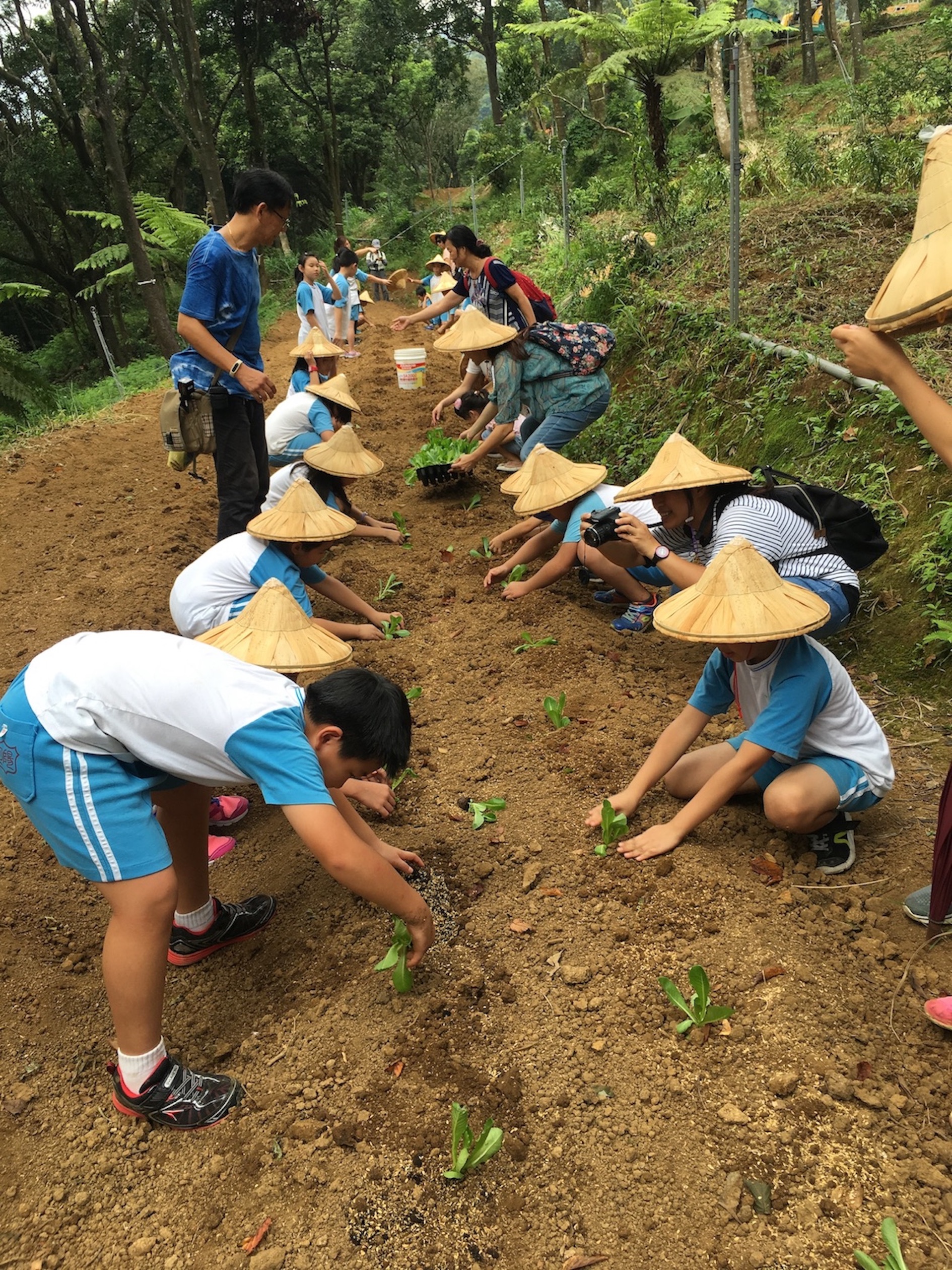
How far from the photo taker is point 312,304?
9.54m

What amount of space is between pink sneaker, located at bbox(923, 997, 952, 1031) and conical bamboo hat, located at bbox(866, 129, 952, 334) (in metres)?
1.59

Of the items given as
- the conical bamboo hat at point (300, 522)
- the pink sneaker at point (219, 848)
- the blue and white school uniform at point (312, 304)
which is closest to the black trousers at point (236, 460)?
the conical bamboo hat at point (300, 522)

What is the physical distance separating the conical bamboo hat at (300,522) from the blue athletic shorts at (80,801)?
173 centimetres

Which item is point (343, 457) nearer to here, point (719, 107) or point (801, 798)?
point (801, 798)

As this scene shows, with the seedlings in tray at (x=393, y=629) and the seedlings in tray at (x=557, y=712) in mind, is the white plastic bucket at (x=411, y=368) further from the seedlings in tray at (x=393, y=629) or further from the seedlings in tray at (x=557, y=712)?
the seedlings in tray at (x=557, y=712)

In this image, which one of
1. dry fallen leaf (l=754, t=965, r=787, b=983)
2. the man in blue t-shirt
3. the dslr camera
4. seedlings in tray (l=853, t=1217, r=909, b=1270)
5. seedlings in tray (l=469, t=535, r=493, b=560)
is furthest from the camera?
seedlings in tray (l=469, t=535, r=493, b=560)

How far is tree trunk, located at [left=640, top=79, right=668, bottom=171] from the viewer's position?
8.68 meters

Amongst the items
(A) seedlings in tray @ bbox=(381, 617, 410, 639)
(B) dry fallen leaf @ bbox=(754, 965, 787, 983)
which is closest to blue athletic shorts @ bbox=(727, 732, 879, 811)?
(B) dry fallen leaf @ bbox=(754, 965, 787, 983)

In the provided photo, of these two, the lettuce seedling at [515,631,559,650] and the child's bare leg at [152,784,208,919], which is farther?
the lettuce seedling at [515,631,559,650]

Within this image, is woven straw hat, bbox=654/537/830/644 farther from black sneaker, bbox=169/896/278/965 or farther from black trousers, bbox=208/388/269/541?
black trousers, bbox=208/388/269/541

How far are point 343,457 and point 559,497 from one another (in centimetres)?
129

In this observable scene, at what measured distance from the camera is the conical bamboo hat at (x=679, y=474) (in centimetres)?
313

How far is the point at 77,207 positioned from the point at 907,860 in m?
21.4

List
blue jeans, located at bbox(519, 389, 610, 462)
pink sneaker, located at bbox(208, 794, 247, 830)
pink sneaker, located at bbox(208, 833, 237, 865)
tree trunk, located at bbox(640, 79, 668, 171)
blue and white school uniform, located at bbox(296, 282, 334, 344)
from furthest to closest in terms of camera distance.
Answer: blue and white school uniform, located at bbox(296, 282, 334, 344)
tree trunk, located at bbox(640, 79, 668, 171)
blue jeans, located at bbox(519, 389, 610, 462)
pink sneaker, located at bbox(208, 794, 247, 830)
pink sneaker, located at bbox(208, 833, 237, 865)
